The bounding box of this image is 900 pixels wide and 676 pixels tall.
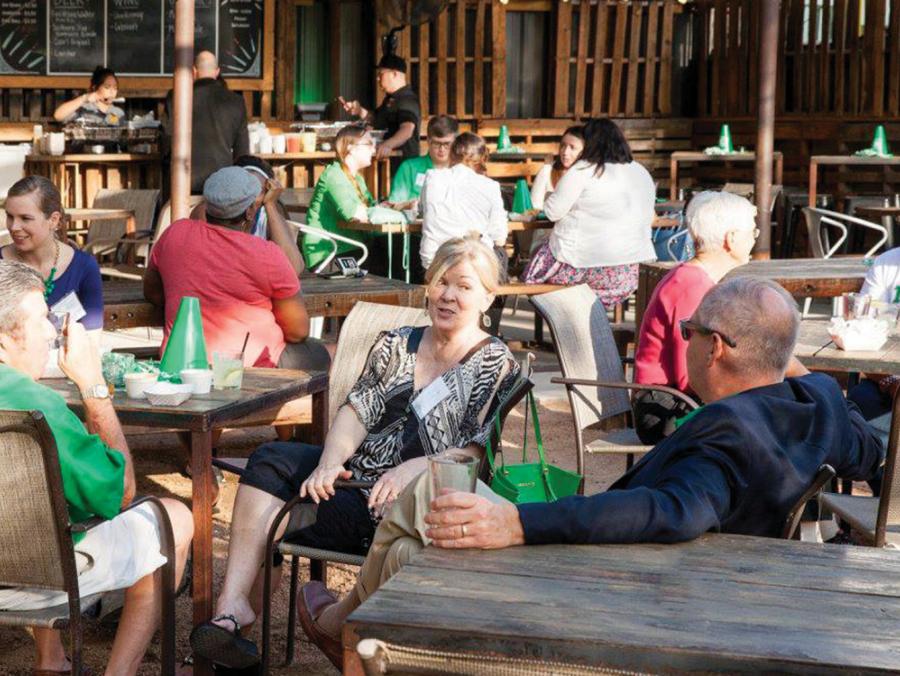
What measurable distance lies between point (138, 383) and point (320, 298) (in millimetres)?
1890

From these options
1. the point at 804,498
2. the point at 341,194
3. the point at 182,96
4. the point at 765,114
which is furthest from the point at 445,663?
the point at 341,194

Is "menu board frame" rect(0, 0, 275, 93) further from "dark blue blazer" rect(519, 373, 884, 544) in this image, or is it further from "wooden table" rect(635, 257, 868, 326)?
"dark blue blazer" rect(519, 373, 884, 544)

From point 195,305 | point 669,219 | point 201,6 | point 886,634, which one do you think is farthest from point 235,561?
point 201,6

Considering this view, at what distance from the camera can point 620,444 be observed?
4727 mm

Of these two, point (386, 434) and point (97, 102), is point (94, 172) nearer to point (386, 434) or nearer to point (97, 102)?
point (97, 102)

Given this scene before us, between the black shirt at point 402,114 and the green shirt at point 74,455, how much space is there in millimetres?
7620

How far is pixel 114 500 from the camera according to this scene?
3.14 m

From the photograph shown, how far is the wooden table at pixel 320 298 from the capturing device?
5.40 meters

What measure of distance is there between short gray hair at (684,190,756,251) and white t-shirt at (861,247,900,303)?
0.91m

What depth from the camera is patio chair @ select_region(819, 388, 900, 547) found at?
3.37 m

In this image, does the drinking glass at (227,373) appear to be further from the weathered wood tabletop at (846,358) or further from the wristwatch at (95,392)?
the weathered wood tabletop at (846,358)

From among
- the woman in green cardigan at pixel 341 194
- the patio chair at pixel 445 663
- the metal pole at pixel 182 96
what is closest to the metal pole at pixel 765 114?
the woman in green cardigan at pixel 341 194

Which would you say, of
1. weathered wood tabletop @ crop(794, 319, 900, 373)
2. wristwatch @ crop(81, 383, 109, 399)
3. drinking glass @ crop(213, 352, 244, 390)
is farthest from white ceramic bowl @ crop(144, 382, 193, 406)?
weathered wood tabletop @ crop(794, 319, 900, 373)

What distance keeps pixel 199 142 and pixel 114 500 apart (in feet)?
24.9
